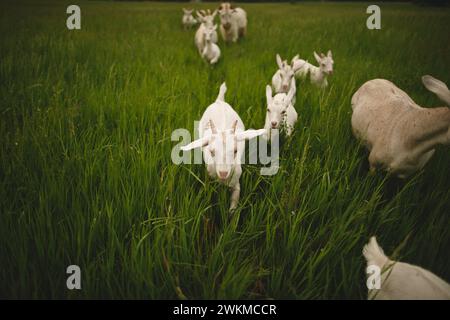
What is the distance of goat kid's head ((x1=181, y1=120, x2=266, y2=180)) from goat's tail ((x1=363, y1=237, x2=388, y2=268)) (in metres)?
0.83

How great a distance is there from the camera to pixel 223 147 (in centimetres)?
182

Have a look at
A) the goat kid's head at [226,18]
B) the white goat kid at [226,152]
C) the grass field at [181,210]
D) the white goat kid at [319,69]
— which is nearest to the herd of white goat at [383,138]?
the white goat kid at [226,152]

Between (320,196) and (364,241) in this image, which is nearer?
(364,241)

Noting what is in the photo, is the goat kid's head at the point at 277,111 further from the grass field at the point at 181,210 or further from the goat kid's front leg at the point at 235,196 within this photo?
the goat kid's front leg at the point at 235,196

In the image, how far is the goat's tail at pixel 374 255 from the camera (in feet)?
4.51

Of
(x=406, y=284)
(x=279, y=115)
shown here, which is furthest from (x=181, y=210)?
(x=279, y=115)

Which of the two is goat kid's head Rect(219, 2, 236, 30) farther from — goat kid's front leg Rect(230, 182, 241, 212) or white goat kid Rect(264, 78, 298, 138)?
goat kid's front leg Rect(230, 182, 241, 212)

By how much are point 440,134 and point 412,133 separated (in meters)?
0.16

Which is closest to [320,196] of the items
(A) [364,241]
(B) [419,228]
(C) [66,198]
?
(A) [364,241]

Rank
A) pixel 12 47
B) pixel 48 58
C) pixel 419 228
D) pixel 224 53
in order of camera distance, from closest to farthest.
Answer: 1. pixel 419 228
2. pixel 48 58
3. pixel 12 47
4. pixel 224 53

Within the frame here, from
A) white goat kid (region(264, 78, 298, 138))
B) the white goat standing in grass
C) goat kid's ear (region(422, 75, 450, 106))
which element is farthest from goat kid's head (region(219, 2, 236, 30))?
the white goat standing in grass

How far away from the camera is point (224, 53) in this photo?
6.35 meters

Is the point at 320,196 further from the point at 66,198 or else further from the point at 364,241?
the point at 66,198
